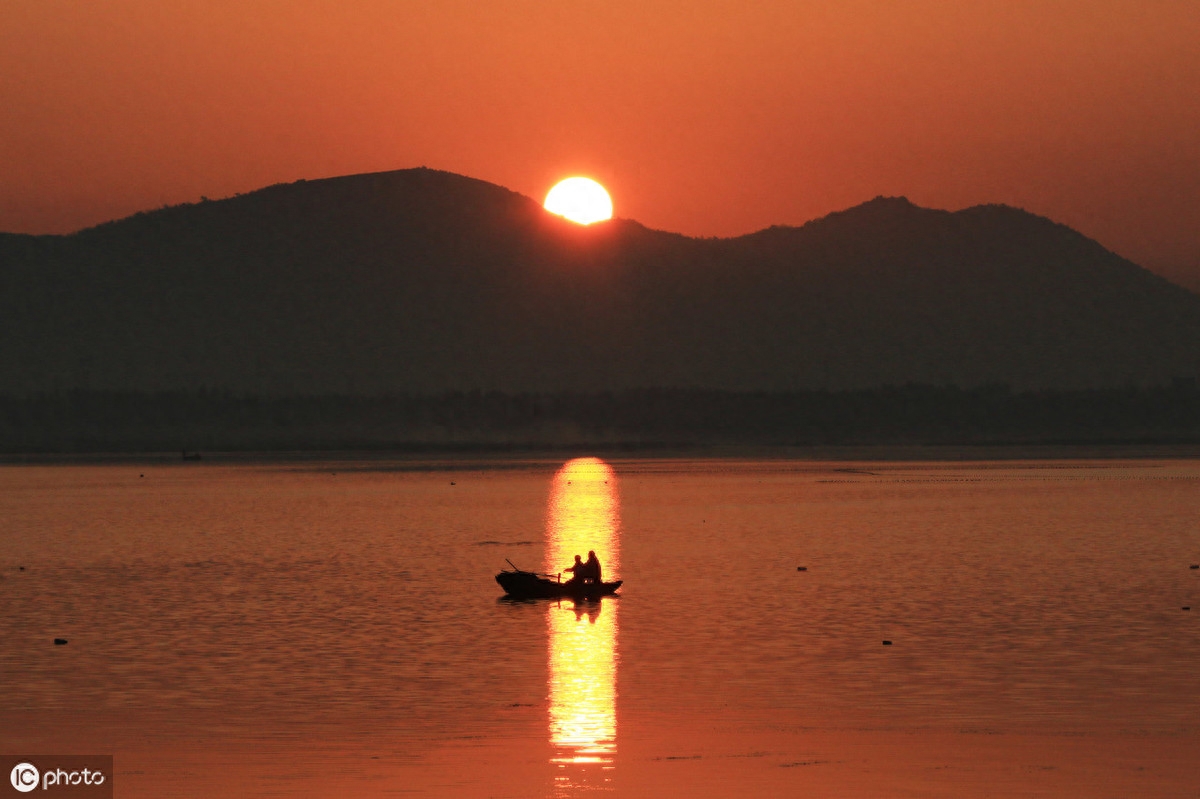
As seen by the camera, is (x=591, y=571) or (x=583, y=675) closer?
(x=583, y=675)

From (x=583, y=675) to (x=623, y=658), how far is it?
2.55 m

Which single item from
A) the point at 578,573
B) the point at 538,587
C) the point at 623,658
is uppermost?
the point at 578,573

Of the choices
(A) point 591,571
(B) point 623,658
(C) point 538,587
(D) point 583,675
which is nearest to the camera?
(D) point 583,675

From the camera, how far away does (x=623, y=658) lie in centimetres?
3656

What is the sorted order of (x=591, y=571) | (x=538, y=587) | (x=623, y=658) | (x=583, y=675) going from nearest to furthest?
(x=583, y=675) → (x=623, y=658) → (x=538, y=587) → (x=591, y=571)

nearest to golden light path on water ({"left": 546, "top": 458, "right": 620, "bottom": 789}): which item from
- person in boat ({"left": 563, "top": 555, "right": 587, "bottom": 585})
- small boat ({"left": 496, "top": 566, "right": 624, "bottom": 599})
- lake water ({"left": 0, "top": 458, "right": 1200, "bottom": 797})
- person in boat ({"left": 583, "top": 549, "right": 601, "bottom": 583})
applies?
lake water ({"left": 0, "top": 458, "right": 1200, "bottom": 797})

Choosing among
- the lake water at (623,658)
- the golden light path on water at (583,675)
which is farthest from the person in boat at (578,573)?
the lake water at (623,658)

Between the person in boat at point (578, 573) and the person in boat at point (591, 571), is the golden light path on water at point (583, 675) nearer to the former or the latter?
the person in boat at point (578, 573)

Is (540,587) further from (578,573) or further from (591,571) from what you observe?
(591,571)

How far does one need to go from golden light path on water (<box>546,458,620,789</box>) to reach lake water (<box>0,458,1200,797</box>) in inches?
4.1

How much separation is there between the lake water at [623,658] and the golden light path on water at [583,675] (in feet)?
0.34

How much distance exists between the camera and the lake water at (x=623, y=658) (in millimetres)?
24156

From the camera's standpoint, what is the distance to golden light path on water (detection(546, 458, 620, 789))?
24.5 metres

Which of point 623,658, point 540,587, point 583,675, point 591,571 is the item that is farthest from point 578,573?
point 583,675
